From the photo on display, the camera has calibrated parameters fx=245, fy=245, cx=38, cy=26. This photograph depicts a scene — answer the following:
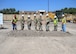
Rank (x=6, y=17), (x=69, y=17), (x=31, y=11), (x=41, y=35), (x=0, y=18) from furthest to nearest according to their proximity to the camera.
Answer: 1. (x=31, y=11)
2. (x=6, y=17)
3. (x=69, y=17)
4. (x=0, y=18)
5. (x=41, y=35)

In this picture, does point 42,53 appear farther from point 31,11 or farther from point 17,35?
point 31,11

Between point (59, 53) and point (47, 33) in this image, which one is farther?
point (47, 33)

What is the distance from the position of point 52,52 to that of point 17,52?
1.86 metres

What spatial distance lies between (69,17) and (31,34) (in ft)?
197

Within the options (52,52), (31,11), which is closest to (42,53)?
(52,52)

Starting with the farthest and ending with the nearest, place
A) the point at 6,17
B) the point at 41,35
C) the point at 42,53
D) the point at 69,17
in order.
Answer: the point at 6,17 < the point at 69,17 < the point at 41,35 < the point at 42,53

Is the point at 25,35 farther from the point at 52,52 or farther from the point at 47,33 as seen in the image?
the point at 52,52

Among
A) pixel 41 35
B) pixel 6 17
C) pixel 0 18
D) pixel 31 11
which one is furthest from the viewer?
pixel 31 11

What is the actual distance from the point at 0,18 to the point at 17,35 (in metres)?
13.6

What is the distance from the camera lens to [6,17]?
90000 mm

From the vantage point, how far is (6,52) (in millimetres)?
13062

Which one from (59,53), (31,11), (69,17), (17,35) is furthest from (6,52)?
(31,11)

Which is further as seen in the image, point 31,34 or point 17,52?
point 31,34

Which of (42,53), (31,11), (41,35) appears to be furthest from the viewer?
(31,11)
